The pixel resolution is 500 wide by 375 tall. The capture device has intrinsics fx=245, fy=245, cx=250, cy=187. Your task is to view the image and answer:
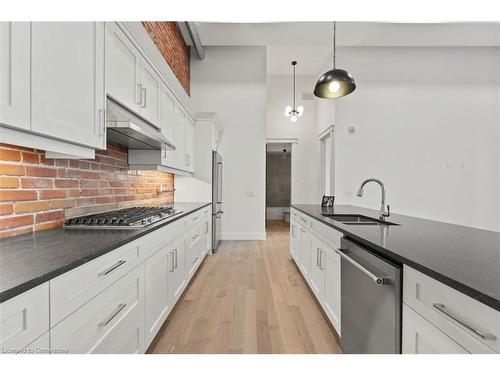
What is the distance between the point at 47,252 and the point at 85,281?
217mm

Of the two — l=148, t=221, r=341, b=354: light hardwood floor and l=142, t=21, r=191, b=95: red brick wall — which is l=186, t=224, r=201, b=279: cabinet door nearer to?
l=148, t=221, r=341, b=354: light hardwood floor

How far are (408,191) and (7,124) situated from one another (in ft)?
18.2

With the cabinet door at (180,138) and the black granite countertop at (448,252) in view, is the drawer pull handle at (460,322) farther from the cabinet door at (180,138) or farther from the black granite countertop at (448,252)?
the cabinet door at (180,138)

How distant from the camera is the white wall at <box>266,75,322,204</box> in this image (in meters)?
6.37

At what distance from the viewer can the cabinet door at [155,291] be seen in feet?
4.96

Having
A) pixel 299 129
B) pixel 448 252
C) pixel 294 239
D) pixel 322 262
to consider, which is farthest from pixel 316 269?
pixel 299 129

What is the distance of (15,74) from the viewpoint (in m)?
0.92

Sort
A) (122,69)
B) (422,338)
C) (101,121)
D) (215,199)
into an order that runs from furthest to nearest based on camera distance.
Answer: (215,199) < (122,69) < (101,121) < (422,338)

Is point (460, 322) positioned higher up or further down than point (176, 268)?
higher up

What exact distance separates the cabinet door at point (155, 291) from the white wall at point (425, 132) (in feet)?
12.6

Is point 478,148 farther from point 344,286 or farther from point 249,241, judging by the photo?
point 344,286

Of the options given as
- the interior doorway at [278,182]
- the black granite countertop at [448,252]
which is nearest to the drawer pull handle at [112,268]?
the black granite countertop at [448,252]

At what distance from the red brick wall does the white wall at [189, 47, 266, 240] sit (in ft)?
1.12

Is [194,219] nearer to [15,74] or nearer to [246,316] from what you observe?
[246,316]
